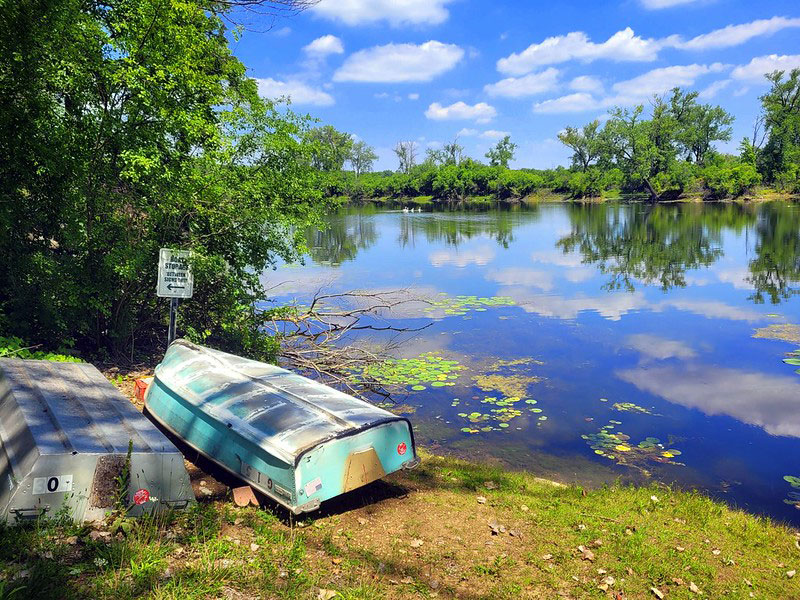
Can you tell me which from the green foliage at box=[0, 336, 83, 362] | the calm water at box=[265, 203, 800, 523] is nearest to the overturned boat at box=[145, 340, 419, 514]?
the green foliage at box=[0, 336, 83, 362]

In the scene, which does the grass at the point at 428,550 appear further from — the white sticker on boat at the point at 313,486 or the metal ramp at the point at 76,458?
the white sticker on boat at the point at 313,486

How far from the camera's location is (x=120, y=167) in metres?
8.88

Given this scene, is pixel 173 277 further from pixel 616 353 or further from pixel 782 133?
pixel 782 133

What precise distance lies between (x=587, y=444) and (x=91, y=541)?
7914 mm

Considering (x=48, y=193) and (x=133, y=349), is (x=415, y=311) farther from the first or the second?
(x=48, y=193)

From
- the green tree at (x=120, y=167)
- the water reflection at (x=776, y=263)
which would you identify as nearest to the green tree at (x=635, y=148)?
the water reflection at (x=776, y=263)

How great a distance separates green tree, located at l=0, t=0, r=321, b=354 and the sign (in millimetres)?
1045

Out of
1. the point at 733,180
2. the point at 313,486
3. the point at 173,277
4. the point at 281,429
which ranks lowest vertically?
the point at 313,486

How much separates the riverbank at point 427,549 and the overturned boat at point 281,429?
41cm

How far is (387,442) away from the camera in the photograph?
6141 mm

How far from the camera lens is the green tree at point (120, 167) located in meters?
7.51

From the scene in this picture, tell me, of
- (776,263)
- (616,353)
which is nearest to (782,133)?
(776,263)

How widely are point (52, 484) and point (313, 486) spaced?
2289mm

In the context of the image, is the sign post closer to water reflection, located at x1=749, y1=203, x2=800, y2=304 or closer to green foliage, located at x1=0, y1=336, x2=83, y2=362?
green foliage, located at x1=0, y1=336, x2=83, y2=362
